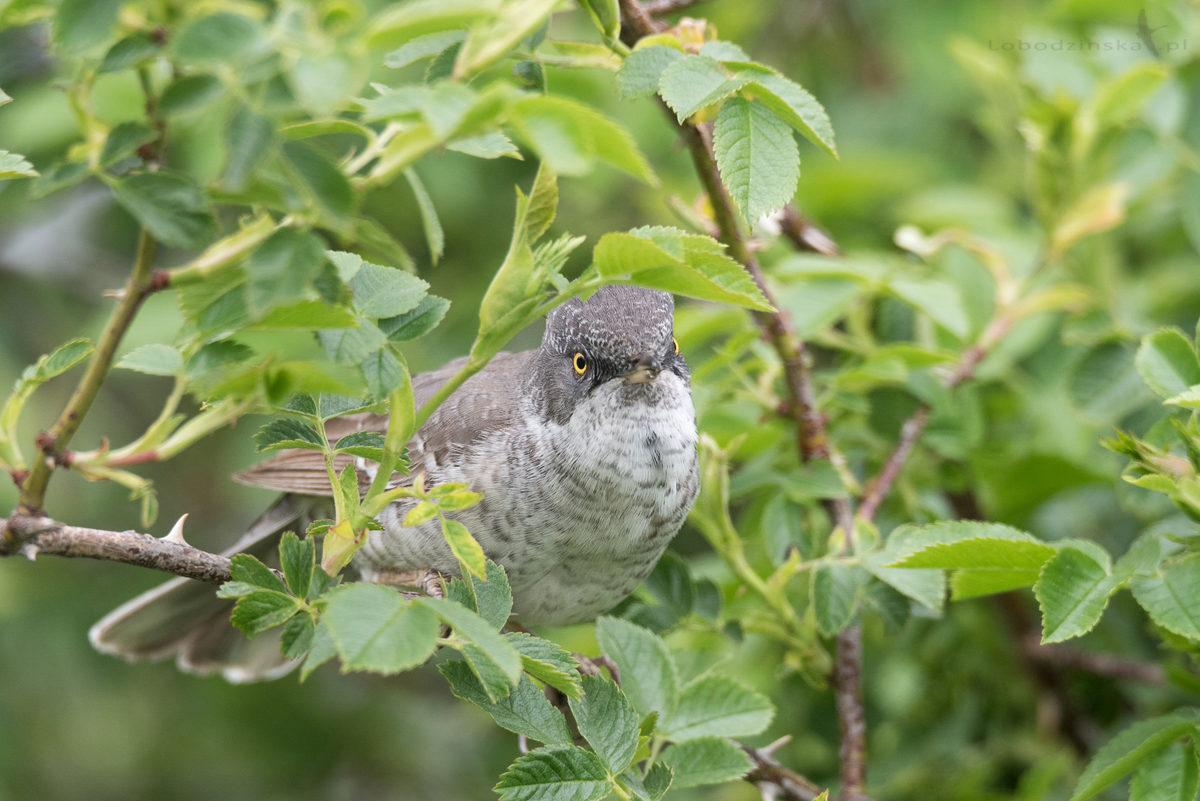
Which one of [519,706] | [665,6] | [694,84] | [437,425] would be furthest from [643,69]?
[437,425]

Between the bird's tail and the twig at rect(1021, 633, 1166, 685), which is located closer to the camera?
the twig at rect(1021, 633, 1166, 685)

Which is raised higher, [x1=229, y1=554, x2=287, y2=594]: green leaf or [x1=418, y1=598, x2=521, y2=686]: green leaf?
[x1=418, y1=598, x2=521, y2=686]: green leaf

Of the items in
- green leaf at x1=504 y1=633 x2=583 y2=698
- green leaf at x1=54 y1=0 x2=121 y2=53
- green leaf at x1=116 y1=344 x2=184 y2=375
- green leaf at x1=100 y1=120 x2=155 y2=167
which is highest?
green leaf at x1=54 y1=0 x2=121 y2=53

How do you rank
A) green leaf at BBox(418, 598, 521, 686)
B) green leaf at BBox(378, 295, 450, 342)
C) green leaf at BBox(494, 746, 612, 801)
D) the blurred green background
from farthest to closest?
1. the blurred green background
2. green leaf at BBox(494, 746, 612, 801)
3. green leaf at BBox(378, 295, 450, 342)
4. green leaf at BBox(418, 598, 521, 686)

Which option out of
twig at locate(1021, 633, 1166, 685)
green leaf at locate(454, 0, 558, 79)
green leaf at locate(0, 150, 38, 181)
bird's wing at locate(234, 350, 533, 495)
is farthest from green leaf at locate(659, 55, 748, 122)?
twig at locate(1021, 633, 1166, 685)

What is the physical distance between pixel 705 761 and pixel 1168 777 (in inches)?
34.4

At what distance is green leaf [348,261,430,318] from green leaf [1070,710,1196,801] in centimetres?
158

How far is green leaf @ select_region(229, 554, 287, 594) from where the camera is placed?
174 centimetres

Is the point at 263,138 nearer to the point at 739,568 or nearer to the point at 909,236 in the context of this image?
the point at 739,568

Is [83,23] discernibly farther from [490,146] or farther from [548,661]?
[548,661]

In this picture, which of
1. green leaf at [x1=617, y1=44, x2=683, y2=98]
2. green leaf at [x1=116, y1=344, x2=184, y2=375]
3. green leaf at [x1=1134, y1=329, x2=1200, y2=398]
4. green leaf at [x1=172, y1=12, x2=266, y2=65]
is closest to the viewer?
green leaf at [x1=172, y1=12, x2=266, y2=65]

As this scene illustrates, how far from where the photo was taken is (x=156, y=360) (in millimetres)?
1663

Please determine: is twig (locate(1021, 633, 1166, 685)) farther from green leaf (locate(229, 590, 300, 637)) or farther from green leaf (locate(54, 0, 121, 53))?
green leaf (locate(54, 0, 121, 53))

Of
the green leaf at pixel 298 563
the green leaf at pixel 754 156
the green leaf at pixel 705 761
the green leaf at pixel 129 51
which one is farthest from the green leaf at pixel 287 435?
the green leaf at pixel 705 761
